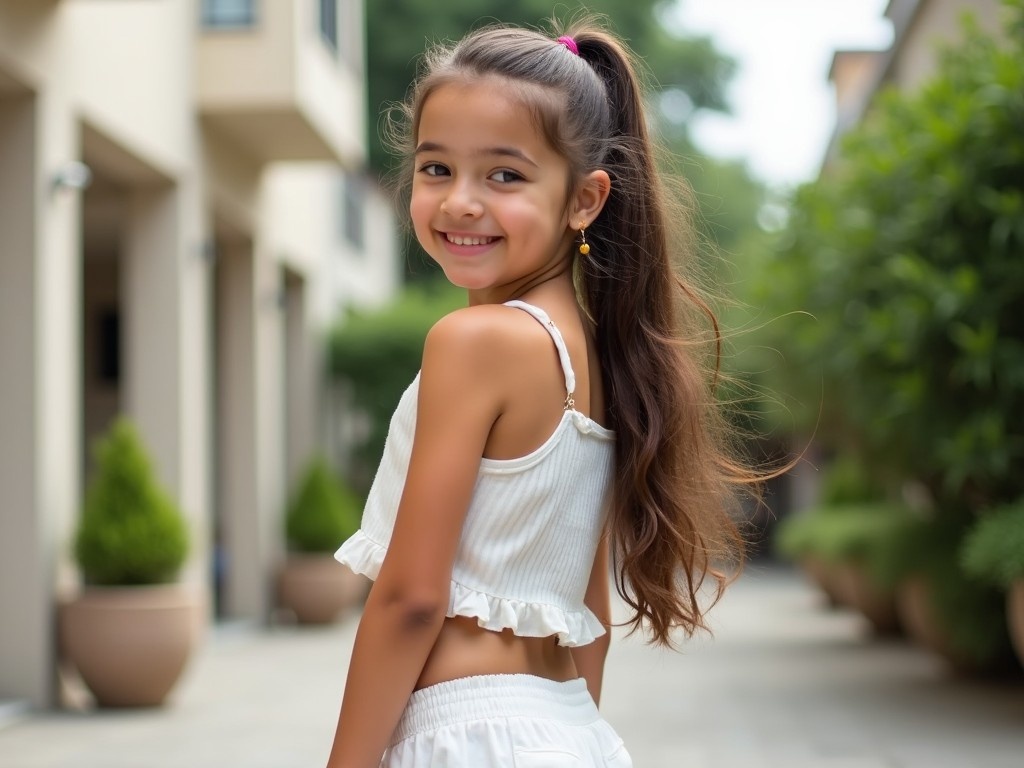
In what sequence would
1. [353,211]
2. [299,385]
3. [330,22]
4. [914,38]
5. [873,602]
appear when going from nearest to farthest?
[873,602]
[914,38]
[330,22]
[299,385]
[353,211]

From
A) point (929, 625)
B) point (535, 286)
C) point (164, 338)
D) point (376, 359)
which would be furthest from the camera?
point (376, 359)

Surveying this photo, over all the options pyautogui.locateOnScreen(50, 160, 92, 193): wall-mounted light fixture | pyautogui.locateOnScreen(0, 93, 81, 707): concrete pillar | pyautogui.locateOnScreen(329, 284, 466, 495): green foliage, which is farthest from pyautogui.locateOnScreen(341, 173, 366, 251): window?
pyautogui.locateOnScreen(0, 93, 81, 707): concrete pillar

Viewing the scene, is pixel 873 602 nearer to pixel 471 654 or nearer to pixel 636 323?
pixel 636 323

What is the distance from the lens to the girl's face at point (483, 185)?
5.33ft

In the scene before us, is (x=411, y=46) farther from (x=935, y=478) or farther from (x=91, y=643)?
(x=91, y=643)

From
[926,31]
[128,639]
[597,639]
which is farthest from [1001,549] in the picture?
[926,31]

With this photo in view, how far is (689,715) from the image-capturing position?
7551 mm

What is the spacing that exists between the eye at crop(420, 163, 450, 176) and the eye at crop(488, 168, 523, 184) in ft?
0.22

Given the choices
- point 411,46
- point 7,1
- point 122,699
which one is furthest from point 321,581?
point 411,46

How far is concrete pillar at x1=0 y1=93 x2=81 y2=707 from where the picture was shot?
7.40m

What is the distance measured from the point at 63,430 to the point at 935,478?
5.91 metres

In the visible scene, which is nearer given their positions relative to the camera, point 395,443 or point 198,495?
point 395,443

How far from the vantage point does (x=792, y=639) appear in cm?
1259

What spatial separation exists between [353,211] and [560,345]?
17668 millimetres
